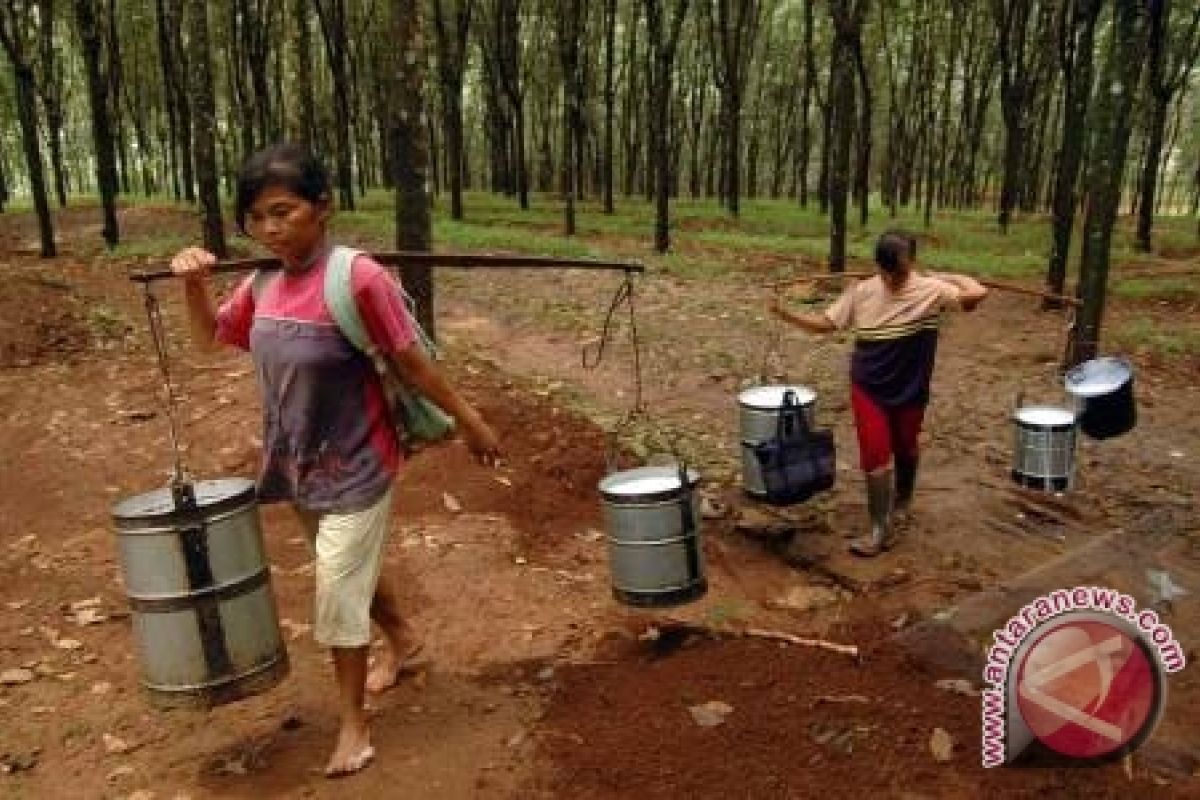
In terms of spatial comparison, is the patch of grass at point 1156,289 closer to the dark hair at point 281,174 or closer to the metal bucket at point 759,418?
the metal bucket at point 759,418

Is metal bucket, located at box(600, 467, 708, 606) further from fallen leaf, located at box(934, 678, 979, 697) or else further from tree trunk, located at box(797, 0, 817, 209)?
tree trunk, located at box(797, 0, 817, 209)

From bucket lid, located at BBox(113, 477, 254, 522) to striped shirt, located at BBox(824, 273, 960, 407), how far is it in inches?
140

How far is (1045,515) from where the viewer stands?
252 inches

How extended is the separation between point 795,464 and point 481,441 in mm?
2652

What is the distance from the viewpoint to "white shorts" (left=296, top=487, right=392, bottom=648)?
370 cm

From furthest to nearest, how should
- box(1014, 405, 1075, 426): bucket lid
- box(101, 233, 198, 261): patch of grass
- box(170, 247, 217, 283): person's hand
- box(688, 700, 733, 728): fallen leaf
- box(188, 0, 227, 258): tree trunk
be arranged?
box(101, 233, 198, 261): patch of grass
box(188, 0, 227, 258): tree trunk
box(1014, 405, 1075, 426): bucket lid
box(688, 700, 733, 728): fallen leaf
box(170, 247, 217, 283): person's hand

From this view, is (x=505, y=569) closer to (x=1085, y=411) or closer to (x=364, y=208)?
(x=1085, y=411)

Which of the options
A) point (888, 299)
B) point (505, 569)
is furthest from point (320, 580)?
point (888, 299)

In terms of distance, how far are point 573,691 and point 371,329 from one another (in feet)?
6.06

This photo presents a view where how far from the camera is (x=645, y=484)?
4.63 m

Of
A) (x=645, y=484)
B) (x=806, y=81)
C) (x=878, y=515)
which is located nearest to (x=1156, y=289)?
(x=878, y=515)

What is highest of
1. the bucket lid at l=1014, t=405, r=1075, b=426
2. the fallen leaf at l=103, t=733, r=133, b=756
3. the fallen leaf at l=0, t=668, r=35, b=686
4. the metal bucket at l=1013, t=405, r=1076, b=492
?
the bucket lid at l=1014, t=405, r=1075, b=426

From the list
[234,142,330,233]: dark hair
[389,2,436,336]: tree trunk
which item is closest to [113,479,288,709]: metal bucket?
[234,142,330,233]: dark hair

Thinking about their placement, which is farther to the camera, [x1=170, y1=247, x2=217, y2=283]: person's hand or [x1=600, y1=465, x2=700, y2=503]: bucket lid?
[x1=600, y1=465, x2=700, y2=503]: bucket lid
